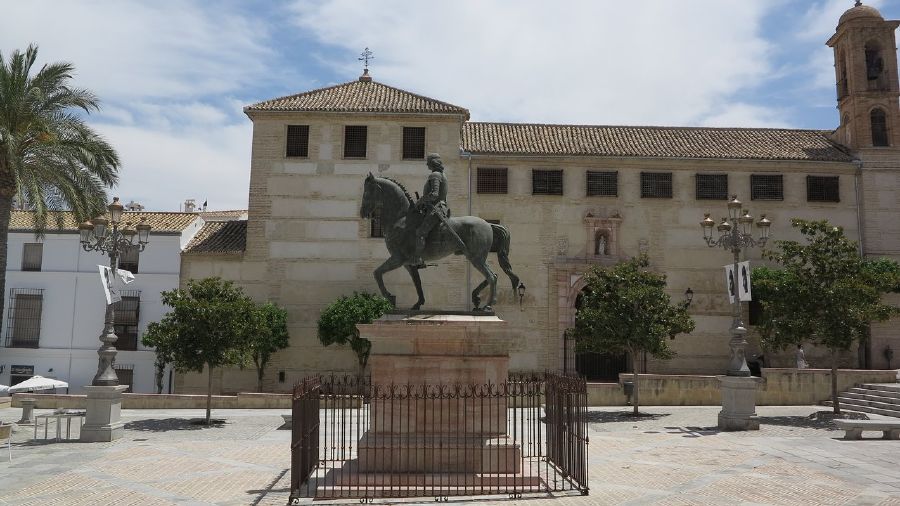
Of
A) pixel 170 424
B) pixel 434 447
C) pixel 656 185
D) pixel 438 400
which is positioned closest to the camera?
pixel 434 447

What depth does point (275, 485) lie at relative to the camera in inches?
385

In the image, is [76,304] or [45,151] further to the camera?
[76,304]

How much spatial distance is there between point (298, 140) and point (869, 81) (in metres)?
24.5

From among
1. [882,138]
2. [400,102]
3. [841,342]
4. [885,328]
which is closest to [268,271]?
[400,102]

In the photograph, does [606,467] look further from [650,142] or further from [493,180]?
[650,142]

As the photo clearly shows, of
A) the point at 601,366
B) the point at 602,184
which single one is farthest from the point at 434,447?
the point at 602,184

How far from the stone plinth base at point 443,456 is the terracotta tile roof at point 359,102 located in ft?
67.3

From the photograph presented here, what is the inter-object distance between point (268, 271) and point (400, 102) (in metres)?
8.75

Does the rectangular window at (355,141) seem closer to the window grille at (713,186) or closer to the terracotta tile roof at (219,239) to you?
the terracotta tile roof at (219,239)

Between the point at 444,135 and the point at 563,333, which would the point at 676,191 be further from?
the point at 444,135

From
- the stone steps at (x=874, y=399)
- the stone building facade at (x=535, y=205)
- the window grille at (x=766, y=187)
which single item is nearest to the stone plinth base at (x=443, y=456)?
the stone steps at (x=874, y=399)

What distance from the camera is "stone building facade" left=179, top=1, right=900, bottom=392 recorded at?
89.6 feet

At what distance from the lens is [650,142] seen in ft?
97.2

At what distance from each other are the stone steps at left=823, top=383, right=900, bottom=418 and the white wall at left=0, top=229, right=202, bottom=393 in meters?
24.0
